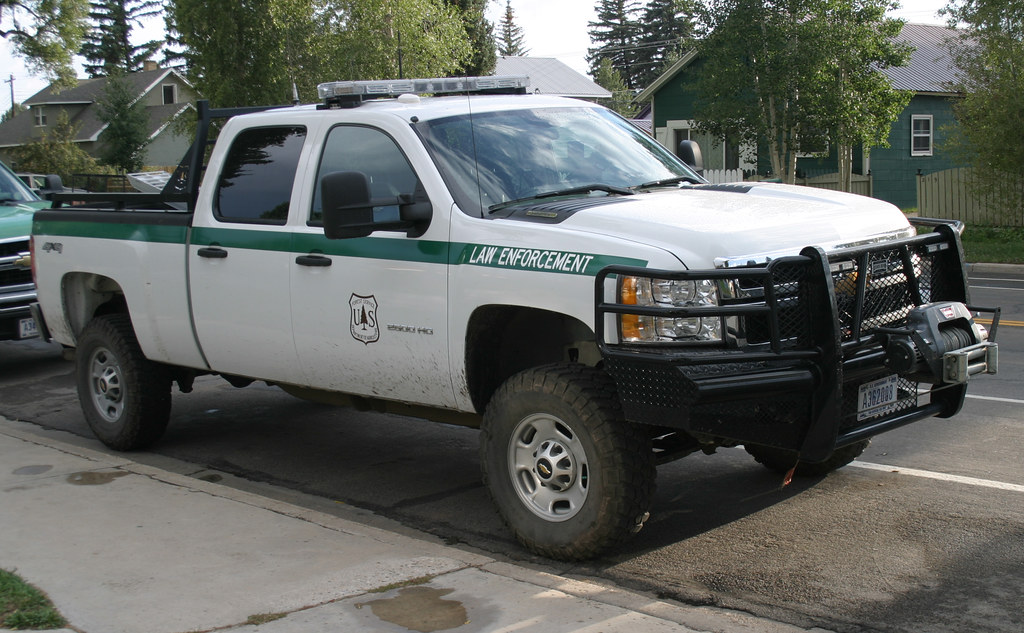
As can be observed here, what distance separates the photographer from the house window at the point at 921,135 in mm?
33500

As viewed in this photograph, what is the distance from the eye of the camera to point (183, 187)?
737cm

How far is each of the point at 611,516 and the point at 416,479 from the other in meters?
2.20

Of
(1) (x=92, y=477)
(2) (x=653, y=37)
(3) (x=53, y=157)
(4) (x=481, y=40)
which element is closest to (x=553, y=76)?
(4) (x=481, y=40)

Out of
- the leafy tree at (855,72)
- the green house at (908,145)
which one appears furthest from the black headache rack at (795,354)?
the green house at (908,145)

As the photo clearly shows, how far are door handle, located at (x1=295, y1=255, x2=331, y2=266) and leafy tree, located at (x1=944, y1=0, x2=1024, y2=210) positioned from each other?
17.2 m

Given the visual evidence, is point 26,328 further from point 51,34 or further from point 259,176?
point 51,34

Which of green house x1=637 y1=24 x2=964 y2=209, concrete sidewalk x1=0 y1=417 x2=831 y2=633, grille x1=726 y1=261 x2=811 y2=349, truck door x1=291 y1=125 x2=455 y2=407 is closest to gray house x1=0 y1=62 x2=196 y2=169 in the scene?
green house x1=637 y1=24 x2=964 y2=209

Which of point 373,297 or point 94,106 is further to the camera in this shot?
point 94,106

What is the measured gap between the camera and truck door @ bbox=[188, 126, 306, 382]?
6.16 m

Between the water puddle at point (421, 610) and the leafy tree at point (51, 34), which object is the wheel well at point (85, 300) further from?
the leafy tree at point (51, 34)

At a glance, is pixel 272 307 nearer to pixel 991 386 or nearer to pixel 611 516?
pixel 611 516

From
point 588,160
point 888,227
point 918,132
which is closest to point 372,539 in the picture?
point 588,160

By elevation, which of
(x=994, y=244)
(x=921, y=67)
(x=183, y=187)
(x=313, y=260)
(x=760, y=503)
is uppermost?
(x=921, y=67)

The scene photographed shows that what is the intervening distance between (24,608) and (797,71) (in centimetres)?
2236
